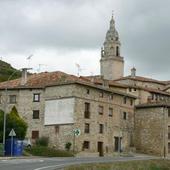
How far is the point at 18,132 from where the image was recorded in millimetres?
64188

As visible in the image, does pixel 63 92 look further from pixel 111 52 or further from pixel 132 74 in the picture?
pixel 111 52

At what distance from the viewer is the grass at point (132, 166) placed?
129 ft

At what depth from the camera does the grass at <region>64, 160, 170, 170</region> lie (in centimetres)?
3932

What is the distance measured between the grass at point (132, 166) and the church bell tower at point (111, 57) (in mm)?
99615

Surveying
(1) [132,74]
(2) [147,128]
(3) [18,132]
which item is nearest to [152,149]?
(2) [147,128]

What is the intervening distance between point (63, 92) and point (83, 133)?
6.18 meters

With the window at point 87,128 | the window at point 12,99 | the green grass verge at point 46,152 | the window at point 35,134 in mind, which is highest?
the window at point 12,99

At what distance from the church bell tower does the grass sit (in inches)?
3922

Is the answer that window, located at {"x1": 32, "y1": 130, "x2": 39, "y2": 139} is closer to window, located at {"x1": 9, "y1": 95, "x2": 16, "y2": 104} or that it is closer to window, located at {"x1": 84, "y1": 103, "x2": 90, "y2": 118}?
window, located at {"x1": 9, "y1": 95, "x2": 16, "y2": 104}

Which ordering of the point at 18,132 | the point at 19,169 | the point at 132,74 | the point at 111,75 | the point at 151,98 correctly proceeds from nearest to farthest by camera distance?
1. the point at 19,169
2. the point at 18,132
3. the point at 151,98
4. the point at 132,74
5. the point at 111,75

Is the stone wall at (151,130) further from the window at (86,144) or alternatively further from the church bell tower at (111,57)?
the church bell tower at (111,57)

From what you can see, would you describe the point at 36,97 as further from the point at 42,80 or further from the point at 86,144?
the point at 86,144

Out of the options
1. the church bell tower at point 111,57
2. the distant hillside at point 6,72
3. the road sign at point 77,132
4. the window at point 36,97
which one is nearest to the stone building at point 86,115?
the window at point 36,97

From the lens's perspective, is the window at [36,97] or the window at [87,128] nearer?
the window at [87,128]
